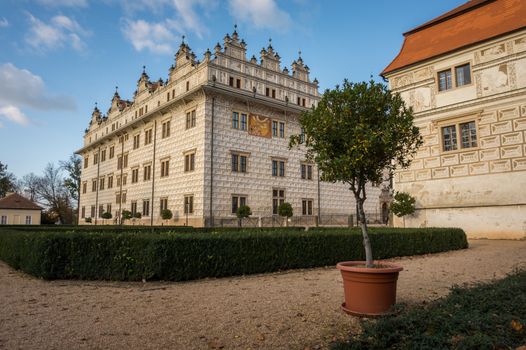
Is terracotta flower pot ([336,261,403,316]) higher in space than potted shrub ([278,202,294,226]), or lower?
lower

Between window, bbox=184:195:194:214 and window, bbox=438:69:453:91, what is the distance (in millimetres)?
18344

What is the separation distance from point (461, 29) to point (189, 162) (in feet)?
66.1

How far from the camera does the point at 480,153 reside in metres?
18.8

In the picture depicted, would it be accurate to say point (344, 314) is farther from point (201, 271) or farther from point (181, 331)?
point (201, 271)

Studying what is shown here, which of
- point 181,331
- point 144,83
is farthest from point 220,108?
point 181,331

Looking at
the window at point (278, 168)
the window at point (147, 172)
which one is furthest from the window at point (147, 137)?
the window at point (278, 168)

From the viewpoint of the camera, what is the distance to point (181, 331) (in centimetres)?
488

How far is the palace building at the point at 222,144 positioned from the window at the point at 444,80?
12997 mm

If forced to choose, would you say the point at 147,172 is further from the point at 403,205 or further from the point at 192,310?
the point at 192,310

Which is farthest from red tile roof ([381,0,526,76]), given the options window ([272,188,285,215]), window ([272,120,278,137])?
window ([272,188,285,215])

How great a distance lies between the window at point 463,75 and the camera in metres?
19.7

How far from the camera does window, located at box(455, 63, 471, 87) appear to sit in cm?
1970

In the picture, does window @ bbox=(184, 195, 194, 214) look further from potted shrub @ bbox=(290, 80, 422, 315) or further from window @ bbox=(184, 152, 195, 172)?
potted shrub @ bbox=(290, 80, 422, 315)

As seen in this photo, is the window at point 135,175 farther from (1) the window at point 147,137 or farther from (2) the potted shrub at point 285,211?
(2) the potted shrub at point 285,211
